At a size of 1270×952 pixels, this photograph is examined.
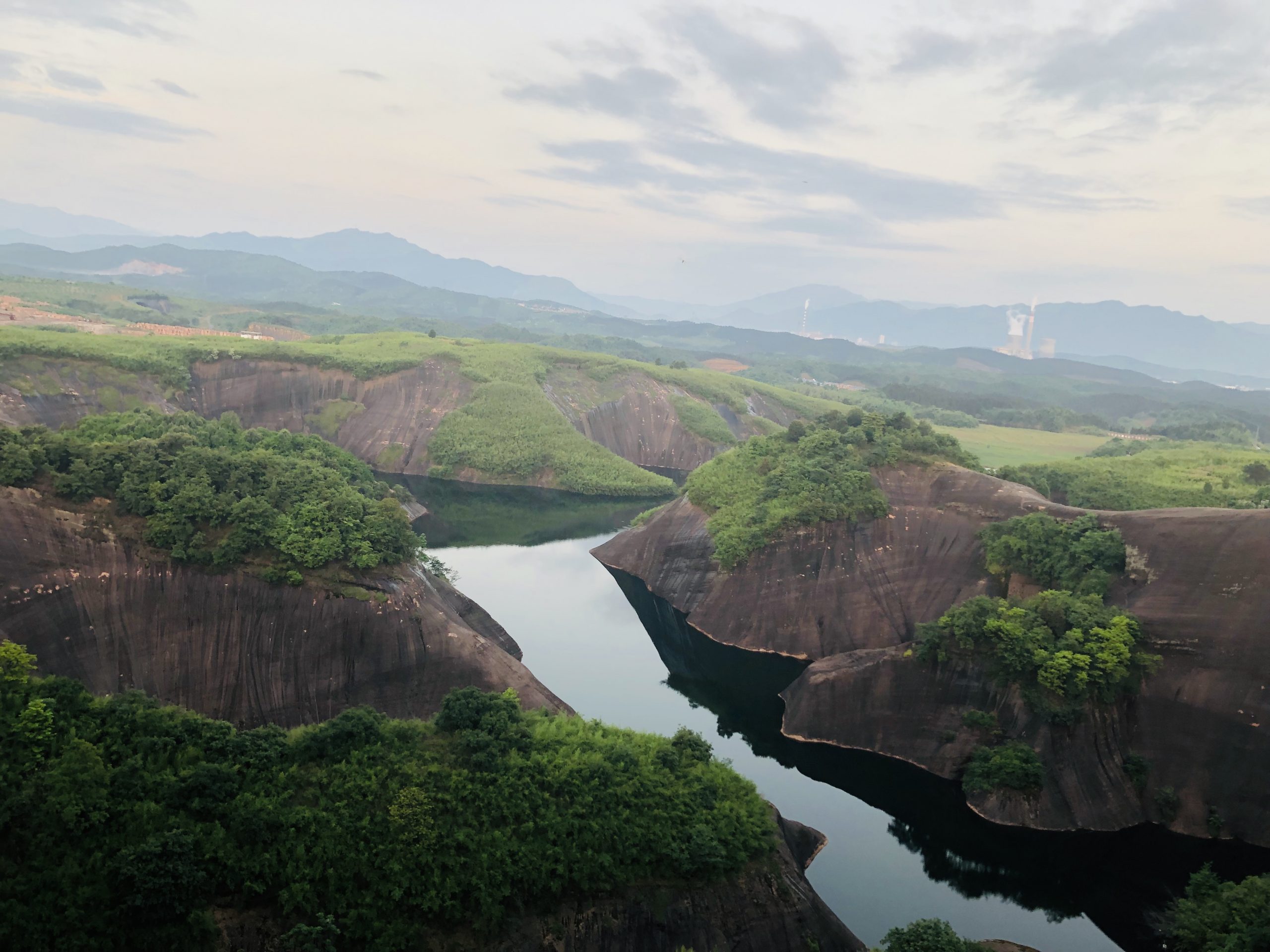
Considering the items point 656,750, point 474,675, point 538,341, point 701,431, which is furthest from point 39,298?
point 656,750

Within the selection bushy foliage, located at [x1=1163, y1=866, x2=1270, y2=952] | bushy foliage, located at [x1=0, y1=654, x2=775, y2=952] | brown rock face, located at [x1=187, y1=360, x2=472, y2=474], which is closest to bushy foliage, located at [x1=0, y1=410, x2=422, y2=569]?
bushy foliage, located at [x1=0, y1=654, x2=775, y2=952]

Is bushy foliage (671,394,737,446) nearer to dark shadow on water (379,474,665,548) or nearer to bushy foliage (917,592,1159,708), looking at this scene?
dark shadow on water (379,474,665,548)

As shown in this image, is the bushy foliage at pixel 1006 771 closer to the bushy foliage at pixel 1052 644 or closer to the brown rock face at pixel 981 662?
the brown rock face at pixel 981 662

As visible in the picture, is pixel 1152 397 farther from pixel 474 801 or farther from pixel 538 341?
pixel 474 801

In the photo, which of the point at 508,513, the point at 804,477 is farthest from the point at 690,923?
the point at 508,513

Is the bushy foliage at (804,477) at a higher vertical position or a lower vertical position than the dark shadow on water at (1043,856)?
higher

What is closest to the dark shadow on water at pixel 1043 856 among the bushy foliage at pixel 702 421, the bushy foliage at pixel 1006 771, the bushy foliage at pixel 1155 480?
the bushy foliage at pixel 1006 771

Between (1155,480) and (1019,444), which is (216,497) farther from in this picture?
(1019,444)
